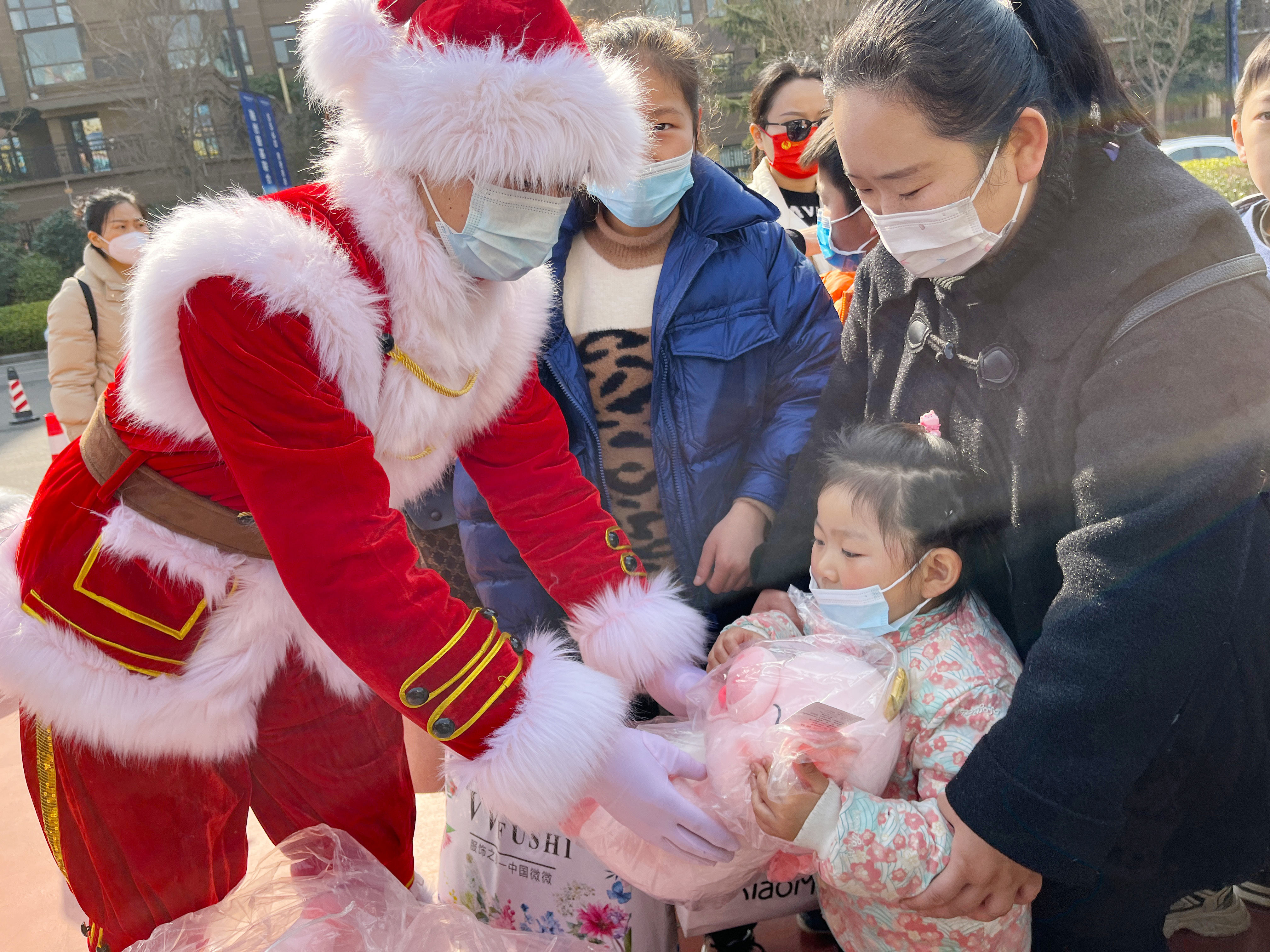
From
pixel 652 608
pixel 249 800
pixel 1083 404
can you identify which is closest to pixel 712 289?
pixel 652 608

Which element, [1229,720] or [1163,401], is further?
[1229,720]

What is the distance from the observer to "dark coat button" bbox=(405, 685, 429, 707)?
1248 millimetres

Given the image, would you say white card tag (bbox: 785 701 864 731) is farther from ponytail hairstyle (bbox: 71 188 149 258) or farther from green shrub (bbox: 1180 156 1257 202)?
green shrub (bbox: 1180 156 1257 202)

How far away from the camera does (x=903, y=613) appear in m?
1.56

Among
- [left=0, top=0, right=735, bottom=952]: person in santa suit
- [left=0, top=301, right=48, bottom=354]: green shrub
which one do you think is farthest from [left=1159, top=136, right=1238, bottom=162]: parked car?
[left=0, top=301, right=48, bottom=354]: green shrub

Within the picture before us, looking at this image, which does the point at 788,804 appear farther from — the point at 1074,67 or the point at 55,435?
the point at 55,435

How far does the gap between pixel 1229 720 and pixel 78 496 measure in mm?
1747

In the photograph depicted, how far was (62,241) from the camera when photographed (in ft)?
70.0

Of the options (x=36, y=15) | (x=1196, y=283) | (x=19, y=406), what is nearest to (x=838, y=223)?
(x=1196, y=283)

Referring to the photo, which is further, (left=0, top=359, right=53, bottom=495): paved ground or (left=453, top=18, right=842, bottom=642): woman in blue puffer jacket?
(left=0, top=359, right=53, bottom=495): paved ground

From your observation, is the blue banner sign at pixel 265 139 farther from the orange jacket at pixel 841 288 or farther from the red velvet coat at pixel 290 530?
the red velvet coat at pixel 290 530

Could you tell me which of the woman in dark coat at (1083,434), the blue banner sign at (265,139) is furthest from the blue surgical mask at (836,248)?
the blue banner sign at (265,139)

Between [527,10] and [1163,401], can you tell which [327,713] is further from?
[1163,401]

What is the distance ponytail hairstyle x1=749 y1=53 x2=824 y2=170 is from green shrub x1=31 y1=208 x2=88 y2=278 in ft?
72.3
